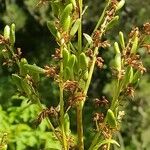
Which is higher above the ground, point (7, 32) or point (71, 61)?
point (7, 32)

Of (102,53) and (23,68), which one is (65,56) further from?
(102,53)

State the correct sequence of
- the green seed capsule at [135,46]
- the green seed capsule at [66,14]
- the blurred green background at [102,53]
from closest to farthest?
the green seed capsule at [66,14] → the green seed capsule at [135,46] → the blurred green background at [102,53]

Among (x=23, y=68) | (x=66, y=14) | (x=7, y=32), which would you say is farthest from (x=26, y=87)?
(x=66, y=14)

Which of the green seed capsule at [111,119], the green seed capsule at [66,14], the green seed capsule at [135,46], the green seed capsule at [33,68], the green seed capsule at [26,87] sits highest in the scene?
the green seed capsule at [66,14]

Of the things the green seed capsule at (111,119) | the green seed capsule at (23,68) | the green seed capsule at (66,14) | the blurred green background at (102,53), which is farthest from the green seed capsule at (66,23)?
the blurred green background at (102,53)

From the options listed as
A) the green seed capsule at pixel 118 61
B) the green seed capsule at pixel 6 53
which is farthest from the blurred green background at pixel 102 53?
the green seed capsule at pixel 118 61

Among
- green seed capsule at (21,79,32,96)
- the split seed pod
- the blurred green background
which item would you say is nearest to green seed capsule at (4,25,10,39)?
green seed capsule at (21,79,32,96)

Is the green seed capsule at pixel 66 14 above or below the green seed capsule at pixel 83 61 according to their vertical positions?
above

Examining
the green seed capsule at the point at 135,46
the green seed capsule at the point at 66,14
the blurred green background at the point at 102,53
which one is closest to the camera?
the green seed capsule at the point at 66,14

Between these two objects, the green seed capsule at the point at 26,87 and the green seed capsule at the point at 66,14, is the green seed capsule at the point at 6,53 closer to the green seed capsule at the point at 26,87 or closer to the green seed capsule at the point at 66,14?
the green seed capsule at the point at 26,87

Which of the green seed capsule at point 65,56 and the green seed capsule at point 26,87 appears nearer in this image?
the green seed capsule at point 65,56

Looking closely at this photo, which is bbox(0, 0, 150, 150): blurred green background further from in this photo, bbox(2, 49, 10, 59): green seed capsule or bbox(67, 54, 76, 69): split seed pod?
bbox(67, 54, 76, 69): split seed pod

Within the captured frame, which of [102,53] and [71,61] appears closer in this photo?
[71,61]
